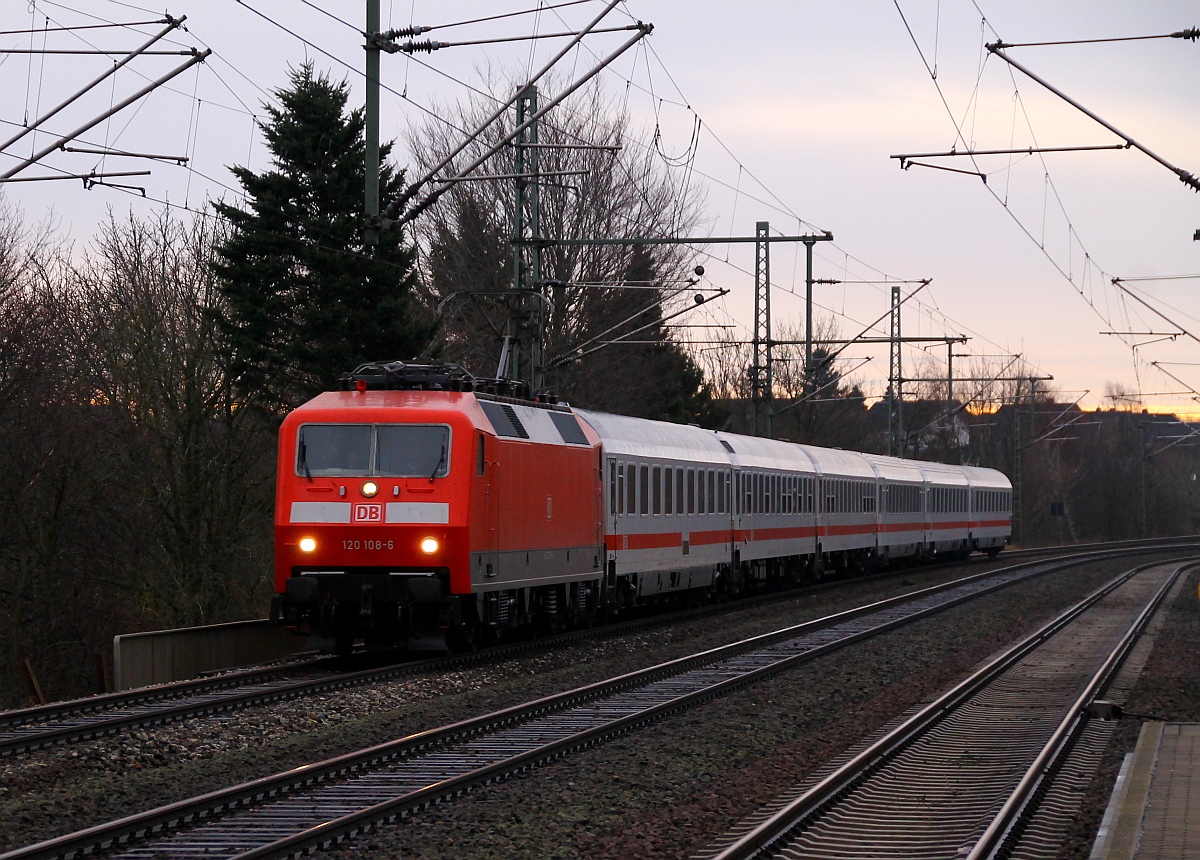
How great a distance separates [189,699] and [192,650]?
412cm

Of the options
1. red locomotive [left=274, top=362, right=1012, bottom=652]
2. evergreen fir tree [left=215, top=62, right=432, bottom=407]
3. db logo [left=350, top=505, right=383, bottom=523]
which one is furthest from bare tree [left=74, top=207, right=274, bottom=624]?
db logo [left=350, top=505, right=383, bottom=523]

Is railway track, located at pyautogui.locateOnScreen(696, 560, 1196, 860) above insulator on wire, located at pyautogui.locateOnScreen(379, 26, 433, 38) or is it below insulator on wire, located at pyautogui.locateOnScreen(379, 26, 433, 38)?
below

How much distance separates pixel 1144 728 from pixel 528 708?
534 centimetres

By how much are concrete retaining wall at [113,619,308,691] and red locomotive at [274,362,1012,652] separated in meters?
1.55

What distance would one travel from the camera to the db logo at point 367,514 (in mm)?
17188

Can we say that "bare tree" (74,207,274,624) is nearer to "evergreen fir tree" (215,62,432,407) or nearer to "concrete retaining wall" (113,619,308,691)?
"evergreen fir tree" (215,62,432,407)

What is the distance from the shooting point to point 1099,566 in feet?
170

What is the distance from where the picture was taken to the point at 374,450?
1748 cm

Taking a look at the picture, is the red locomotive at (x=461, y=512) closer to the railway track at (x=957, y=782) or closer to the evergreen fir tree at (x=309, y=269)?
the railway track at (x=957, y=782)

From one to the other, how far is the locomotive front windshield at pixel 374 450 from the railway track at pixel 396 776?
3.30 metres

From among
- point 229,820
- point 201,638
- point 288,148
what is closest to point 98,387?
point 288,148

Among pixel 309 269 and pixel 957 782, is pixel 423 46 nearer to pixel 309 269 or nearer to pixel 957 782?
pixel 957 782

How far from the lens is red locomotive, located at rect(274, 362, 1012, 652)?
17094mm

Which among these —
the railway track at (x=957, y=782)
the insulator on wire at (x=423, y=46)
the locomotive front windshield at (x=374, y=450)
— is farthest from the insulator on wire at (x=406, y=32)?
the railway track at (x=957, y=782)
